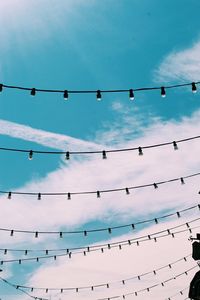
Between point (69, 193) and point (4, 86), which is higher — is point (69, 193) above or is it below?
below

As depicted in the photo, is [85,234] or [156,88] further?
[85,234]

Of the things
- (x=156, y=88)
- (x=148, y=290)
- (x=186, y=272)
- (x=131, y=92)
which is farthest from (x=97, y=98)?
(x=148, y=290)

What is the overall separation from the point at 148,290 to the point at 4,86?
24.7 m

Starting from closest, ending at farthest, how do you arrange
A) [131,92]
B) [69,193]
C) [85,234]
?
[131,92]
[69,193]
[85,234]

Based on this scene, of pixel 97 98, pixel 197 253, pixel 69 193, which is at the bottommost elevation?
pixel 197 253

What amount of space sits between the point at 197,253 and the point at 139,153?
11.2 metres

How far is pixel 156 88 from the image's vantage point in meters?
9.45

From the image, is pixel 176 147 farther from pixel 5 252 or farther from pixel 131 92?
pixel 5 252

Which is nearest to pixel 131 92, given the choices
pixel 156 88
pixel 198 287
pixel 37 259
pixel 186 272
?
pixel 156 88

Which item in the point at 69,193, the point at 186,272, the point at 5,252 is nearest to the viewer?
the point at 69,193

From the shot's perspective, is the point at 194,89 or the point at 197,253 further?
the point at 197,253

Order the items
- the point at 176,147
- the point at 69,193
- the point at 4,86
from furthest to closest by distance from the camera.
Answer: the point at 69,193 < the point at 176,147 < the point at 4,86

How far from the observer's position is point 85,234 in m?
17.9

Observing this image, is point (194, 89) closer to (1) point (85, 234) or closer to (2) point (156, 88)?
(2) point (156, 88)
